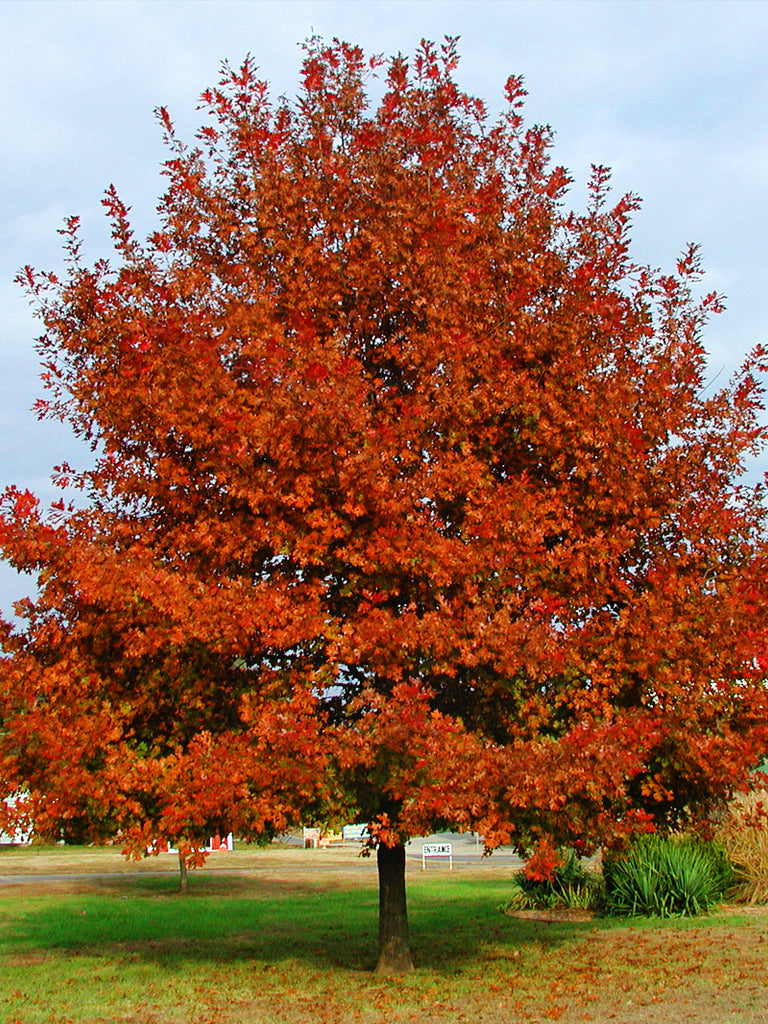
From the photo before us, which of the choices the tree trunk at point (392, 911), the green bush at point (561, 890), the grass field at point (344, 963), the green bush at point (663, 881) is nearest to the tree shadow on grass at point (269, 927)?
the grass field at point (344, 963)

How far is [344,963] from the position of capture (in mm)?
12539

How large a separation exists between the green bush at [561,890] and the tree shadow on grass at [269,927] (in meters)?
0.70

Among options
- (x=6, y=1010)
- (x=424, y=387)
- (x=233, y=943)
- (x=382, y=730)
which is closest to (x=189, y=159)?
(x=424, y=387)

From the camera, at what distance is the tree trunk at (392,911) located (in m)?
11.4

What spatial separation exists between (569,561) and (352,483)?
86.5 inches

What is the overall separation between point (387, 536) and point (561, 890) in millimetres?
12099

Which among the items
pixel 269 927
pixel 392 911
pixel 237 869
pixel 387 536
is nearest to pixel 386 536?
pixel 387 536

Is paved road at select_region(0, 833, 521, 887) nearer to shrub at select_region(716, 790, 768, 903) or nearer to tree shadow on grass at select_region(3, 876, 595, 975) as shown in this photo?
tree shadow on grass at select_region(3, 876, 595, 975)

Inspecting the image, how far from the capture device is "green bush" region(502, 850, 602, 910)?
59.8 feet

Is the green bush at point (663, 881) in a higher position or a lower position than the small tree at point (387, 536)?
lower

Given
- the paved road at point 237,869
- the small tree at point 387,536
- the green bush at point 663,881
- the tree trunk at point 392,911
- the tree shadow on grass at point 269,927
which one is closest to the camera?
the small tree at point 387,536

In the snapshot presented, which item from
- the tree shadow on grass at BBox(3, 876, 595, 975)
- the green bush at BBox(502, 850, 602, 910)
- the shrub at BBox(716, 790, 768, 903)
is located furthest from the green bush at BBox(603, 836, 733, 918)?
the tree shadow on grass at BBox(3, 876, 595, 975)

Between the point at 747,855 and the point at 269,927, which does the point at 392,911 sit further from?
the point at 747,855

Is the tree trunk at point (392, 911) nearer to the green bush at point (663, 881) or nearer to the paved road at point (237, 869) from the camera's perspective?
the green bush at point (663, 881)
